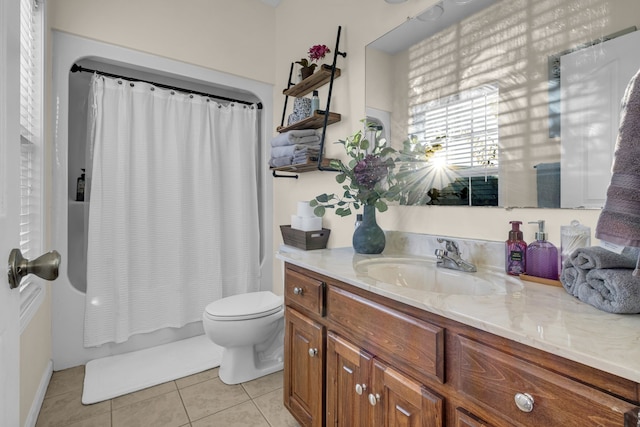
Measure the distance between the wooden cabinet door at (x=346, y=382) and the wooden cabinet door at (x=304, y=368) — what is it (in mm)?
64

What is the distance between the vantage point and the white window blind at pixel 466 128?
126 cm

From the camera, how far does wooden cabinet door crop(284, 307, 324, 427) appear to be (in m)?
1.24

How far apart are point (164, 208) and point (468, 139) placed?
2.02 meters

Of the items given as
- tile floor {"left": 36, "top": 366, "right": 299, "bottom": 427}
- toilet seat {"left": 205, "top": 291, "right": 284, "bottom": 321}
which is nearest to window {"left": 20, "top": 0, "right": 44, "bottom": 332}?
tile floor {"left": 36, "top": 366, "right": 299, "bottom": 427}

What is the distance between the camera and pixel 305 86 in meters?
2.23

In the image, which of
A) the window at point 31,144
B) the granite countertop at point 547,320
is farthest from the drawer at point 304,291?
the window at point 31,144

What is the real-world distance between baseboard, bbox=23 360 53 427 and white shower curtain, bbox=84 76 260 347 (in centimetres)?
24

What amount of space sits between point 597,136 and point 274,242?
2.25 m

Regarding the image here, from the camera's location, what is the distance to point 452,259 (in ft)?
3.99

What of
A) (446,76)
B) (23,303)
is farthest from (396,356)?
(23,303)

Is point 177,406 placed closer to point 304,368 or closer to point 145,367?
point 145,367

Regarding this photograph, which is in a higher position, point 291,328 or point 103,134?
point 103,134

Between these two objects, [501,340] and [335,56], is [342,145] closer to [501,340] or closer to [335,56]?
[335,56]

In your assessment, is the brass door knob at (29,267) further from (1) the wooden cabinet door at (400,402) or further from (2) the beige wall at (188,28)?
(2) the beige wall at (188,28)
